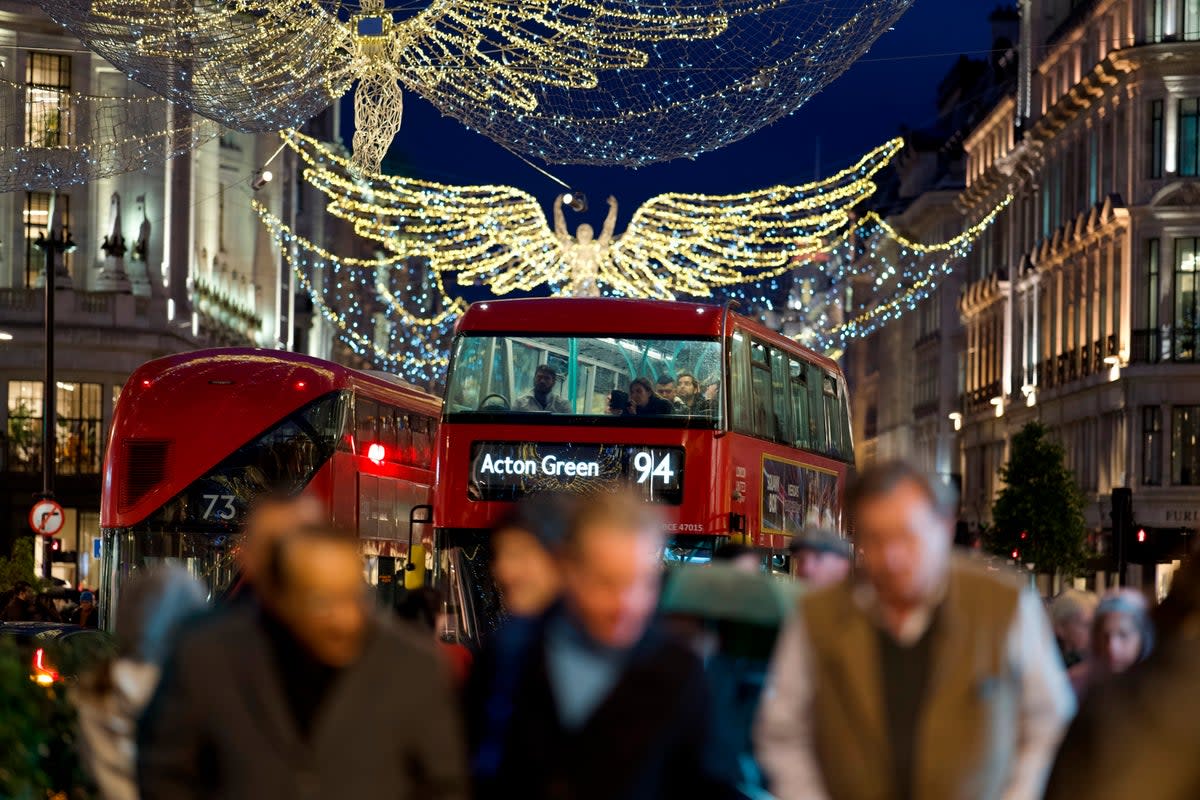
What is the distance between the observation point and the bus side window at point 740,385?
2048 centimetres

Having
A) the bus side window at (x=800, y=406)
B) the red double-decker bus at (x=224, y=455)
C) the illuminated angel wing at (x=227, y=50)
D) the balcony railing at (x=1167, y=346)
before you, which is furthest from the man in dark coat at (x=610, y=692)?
the balcony railing at (x=1167, y=346)

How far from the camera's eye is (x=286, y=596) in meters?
5.07

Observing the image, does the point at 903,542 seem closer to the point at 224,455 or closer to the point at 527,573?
the point at 527,573

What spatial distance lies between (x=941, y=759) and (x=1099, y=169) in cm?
5230

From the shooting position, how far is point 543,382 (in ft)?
67.2

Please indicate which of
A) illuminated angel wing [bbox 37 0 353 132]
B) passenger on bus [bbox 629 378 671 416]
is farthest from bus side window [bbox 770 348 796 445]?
illuminated angel wing [bbox 37 0 353 132]

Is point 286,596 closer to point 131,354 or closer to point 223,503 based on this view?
point 223,503

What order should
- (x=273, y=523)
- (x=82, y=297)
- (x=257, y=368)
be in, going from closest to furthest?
(x=273, y=523)
(x=257, y=368)
(x=82, y=297)

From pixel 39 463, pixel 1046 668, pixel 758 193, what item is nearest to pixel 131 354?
pixel 39 463

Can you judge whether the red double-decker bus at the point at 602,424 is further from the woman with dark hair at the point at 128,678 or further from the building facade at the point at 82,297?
the building facade at the point at 82,297

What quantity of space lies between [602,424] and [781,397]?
2.88m

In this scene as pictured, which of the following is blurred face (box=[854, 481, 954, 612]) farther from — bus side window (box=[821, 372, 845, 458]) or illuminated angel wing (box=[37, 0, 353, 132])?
bus side window (box=[821, 372, 845, 458])

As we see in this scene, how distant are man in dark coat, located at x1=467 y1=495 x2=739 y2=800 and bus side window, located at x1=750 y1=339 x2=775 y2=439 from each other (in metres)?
16.0

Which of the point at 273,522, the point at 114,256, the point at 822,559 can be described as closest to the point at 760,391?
the point at 822,559
